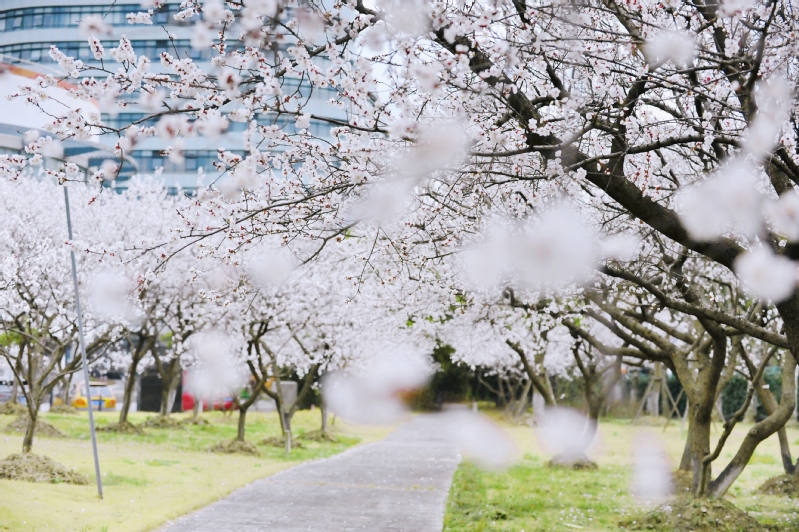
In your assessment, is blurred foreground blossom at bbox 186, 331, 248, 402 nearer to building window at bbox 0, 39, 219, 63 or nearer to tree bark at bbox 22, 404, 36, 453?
tree bark at bbox 22, 404, 36, 453

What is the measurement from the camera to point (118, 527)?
8.14 metres

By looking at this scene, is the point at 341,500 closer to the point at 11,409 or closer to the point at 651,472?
the point at 651,472

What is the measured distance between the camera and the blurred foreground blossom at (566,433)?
58.4 ft

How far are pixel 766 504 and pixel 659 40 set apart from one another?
9269mm

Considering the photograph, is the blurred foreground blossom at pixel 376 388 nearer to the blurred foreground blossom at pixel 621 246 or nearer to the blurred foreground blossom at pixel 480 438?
the blurred foreground blossom at pixel 480 438

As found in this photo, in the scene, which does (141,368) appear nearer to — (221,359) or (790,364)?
(221,359)

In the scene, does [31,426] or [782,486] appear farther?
[782,486]

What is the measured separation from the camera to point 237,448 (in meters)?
19.0

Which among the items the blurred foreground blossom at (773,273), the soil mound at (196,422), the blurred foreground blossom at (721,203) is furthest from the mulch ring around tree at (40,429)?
the blurred foreground blossom at (773,273)

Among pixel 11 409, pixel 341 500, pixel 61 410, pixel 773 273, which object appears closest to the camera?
pixel 773 273

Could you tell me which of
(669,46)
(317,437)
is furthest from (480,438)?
(669,46)

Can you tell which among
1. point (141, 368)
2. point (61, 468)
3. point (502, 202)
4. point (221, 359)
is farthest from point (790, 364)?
point (141, 368)

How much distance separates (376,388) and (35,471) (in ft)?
76.6

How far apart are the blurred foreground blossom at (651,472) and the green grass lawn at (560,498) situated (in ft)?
0.89
